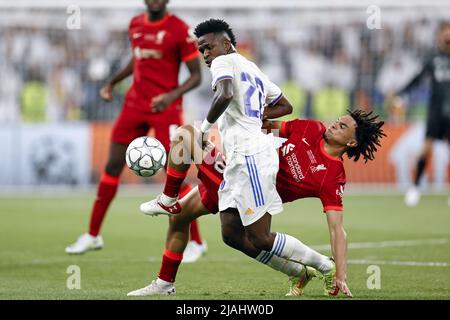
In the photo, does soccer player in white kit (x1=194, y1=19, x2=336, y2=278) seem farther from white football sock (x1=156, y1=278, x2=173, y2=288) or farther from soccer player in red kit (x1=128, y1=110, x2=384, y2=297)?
white football sock (x1=156, y1=278, x2=173, y2=288)

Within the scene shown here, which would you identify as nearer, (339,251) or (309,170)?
(339,251)

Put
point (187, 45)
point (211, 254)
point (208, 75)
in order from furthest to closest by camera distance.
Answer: point (208, 75) → point (211, 254) → point (187, 45)

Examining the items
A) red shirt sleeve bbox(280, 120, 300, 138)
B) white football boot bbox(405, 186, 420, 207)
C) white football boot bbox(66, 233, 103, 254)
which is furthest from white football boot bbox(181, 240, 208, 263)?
white football boot bbox(405, 186, 420, 207)

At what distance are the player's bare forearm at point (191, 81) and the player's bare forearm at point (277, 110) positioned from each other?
8.55 ft

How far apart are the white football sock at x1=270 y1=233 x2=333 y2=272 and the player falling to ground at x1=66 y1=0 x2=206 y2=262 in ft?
9.90

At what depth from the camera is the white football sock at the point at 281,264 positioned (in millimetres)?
7438

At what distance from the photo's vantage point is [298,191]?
7.74m

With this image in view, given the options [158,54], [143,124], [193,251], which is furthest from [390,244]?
[158,54]

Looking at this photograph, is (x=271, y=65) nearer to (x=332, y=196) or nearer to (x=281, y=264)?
(x=332, y=196)

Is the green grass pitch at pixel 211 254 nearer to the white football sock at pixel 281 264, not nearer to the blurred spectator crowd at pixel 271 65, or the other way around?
the white football sock at pixel 281 264

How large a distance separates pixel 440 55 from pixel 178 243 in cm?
1052

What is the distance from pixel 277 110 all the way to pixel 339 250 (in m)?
1.22

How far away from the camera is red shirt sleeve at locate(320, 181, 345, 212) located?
24.7 feet
